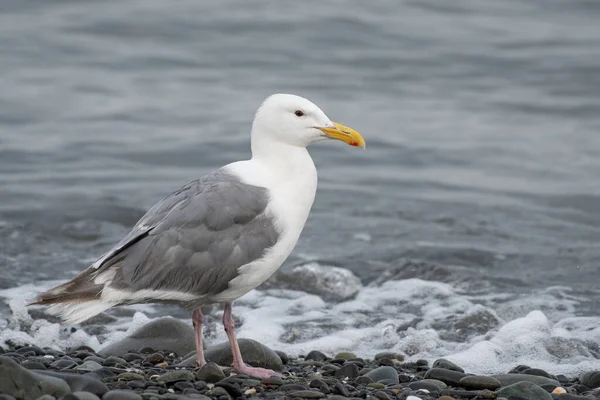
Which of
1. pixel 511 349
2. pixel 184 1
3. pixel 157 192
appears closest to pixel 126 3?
pixel 184 1

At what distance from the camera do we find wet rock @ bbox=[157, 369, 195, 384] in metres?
6.39

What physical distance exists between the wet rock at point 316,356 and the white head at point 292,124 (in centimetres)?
164

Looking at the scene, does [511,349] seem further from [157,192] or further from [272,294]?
[157,192]

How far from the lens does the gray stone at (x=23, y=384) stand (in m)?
5.41

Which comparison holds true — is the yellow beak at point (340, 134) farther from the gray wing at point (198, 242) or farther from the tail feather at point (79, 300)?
the tail feather at point (79, 300)

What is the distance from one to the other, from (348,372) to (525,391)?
3.99ft

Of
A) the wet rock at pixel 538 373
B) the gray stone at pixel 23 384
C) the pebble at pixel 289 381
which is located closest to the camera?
the gray stone at pixel 23 384

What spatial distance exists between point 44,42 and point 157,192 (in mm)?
6773

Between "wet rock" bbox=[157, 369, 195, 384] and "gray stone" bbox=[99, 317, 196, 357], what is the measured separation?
143cm

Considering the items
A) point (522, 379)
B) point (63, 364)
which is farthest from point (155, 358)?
point (522, 379)

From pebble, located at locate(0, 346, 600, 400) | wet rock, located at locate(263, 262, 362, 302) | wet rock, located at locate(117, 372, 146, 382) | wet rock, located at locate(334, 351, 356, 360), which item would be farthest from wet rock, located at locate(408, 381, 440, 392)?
wet rock, located at locate(263, 262, 362, 302)

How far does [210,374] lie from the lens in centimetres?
658

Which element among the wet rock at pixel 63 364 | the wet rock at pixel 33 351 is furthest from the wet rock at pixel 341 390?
the wet rock at pixel 33 351

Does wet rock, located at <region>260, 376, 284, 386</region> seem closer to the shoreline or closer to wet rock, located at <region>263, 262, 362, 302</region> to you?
the shoreline
